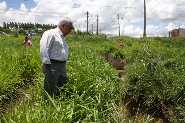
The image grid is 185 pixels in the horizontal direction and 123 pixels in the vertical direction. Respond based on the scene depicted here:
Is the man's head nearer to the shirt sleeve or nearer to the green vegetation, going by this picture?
the shirt sleeve

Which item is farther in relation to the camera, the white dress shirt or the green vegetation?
the white dress shirt

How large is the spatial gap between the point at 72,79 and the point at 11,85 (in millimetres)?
1360

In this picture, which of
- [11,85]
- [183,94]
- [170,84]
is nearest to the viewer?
[11,85]

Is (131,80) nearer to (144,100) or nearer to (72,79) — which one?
(144,100)

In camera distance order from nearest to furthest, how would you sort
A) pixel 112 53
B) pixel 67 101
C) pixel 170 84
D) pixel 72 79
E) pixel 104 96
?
1. pixel 67 101
2. pixel 104 96
3. pixel 72 79
4. pixel 170 84
5. pixel 112 53

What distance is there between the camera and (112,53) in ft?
39.7

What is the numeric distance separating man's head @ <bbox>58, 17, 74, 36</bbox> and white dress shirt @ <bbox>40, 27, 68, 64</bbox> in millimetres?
63

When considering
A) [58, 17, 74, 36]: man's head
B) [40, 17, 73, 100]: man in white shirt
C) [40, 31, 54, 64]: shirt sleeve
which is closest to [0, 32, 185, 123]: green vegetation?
[40, 17, 73, 100]: man in white shirt

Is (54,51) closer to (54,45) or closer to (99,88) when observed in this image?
(54,45)

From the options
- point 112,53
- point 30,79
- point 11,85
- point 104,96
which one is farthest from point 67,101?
point 112,53

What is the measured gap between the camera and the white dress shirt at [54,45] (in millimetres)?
3514

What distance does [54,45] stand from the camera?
11.9 ft

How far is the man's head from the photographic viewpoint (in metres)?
3.68

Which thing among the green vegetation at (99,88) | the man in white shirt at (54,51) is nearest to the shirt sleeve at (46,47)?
the man in white shirt at (54,51)
